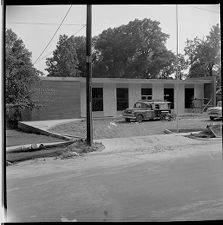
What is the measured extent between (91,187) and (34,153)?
3.42 metres

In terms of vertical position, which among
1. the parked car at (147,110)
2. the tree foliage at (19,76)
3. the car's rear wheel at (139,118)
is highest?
the tree foliage at (19,76)

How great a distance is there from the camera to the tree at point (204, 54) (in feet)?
A: 12.3

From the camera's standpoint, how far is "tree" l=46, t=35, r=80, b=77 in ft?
15.7

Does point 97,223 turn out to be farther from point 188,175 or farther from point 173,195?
point 188,175

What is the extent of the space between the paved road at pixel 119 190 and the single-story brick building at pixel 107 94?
1049 millimetres

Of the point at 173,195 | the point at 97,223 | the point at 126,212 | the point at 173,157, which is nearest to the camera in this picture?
the point at 97,223

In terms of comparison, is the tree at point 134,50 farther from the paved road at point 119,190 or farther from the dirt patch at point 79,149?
→ the dirt patch at point 79,149

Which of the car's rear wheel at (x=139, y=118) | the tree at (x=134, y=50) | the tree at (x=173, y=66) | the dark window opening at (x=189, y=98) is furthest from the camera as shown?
the car's rear wheel at (x=139, y=118)

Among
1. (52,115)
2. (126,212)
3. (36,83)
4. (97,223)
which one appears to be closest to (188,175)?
(126,212)

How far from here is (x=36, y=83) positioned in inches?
228

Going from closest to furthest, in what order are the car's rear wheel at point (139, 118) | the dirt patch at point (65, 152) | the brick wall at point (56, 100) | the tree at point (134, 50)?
the tree at point (134, 50)
the brick wall at point (56, 100)
the car's rear wheel at point (139, 118)
the dirt patch at point (65, 152)

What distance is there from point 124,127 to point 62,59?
2.58 metres

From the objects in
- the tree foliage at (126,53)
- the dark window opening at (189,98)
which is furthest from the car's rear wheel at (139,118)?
the tree foliage at (126,53)

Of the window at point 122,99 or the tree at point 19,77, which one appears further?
the window at point 122,99
